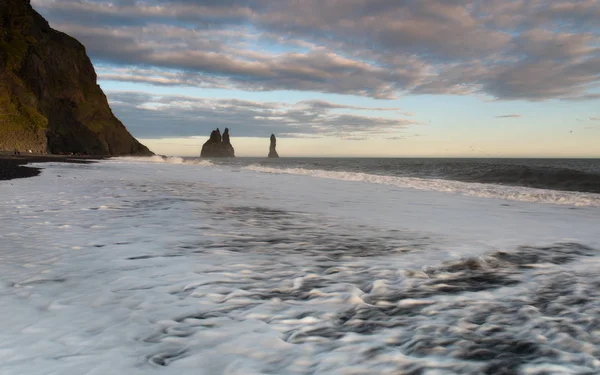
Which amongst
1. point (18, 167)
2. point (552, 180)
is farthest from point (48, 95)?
point (552, 180)

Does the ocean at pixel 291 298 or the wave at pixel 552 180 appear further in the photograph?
the wave at pixel 552 180

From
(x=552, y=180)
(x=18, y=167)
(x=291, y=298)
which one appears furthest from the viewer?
(x=552, y=180)

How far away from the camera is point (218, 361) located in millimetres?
2467

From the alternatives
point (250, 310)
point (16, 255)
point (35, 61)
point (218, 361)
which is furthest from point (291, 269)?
point (35, 61)

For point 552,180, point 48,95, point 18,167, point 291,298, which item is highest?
point 48,95

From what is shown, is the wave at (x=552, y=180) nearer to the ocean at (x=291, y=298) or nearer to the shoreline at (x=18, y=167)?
the ocean at (x=291, y=298)

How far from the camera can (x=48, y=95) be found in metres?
88.2

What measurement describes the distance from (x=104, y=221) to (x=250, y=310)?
16.6ft

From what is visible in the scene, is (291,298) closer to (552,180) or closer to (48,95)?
(552,180)

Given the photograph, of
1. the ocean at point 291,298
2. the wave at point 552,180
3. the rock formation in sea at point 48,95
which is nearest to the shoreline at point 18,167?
the ocean at point 291,298

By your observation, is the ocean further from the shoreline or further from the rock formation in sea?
the rock formation in sea

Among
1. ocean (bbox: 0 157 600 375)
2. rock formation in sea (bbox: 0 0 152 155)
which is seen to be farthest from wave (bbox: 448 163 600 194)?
rock formation in sea (bbox: 0 0 152 155)

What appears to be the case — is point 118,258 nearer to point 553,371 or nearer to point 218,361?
point 218,361

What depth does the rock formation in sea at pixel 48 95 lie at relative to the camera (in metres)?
67.5
